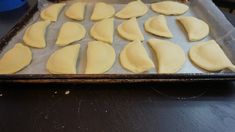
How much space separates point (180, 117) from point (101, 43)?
48 cm

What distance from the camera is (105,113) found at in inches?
28.6

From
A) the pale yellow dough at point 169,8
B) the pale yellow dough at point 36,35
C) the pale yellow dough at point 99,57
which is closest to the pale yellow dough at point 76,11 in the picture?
the pale yellow dough at point 36,35

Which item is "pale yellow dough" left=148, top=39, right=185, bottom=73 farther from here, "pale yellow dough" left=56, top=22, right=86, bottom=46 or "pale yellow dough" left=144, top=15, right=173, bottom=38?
"pale yellow dough" left=56, top=22, right=86, bottom=46

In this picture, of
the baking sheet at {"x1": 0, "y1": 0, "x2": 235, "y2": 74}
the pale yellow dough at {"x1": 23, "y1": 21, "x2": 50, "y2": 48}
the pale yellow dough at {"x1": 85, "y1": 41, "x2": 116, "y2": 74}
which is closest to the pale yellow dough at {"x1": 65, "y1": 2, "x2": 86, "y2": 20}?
the baking sheet at {"x1": 0, "y1": 0, "x2": 235, "y2": 74}

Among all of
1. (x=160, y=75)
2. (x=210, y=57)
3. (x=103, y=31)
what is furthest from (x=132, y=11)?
(x=160, y=75)

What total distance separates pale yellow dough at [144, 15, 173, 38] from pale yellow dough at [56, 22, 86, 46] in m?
0.29

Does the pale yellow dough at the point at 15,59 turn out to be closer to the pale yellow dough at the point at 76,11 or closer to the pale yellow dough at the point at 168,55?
the pale yellow dough at the point at 76,11

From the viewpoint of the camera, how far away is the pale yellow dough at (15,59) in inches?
35.5

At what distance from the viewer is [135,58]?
954mm

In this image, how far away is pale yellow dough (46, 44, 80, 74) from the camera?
0.90 m

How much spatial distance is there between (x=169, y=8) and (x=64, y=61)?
0.66 meters

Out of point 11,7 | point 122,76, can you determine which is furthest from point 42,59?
Result: point 11,7

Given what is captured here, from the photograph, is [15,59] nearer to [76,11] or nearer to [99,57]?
[99,57]

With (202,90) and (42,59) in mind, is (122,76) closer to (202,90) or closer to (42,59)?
(202,90)
